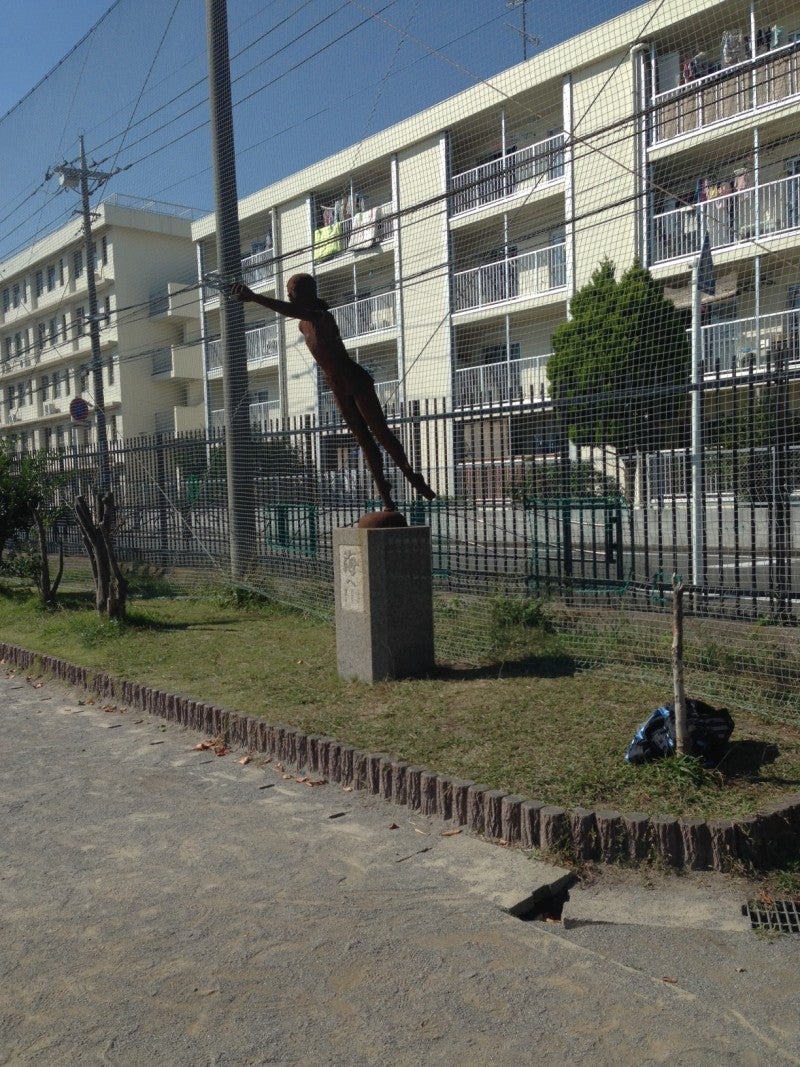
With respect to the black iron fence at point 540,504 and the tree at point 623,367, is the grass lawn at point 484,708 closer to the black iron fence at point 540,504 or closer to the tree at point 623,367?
the black iron fence at point 540,504

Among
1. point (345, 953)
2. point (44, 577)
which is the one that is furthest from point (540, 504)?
point (44, 577)

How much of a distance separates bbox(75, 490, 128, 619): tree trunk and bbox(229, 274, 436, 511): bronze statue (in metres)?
3.43

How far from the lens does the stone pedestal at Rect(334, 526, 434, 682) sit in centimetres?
665

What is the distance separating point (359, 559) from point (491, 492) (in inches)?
113

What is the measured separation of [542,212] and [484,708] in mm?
15108

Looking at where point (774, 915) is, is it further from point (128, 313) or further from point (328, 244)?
point (128, 313)

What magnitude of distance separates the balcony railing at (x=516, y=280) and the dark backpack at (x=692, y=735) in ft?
46.3

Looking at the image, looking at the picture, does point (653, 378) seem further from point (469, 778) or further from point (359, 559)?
point (469, 778)

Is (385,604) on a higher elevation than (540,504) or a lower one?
lower

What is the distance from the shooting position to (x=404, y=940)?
11.1ft

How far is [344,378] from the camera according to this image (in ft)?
25.0

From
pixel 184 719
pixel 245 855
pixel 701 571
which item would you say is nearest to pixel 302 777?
pixel 245 855

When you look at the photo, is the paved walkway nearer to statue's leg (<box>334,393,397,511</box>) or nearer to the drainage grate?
the drainage grate

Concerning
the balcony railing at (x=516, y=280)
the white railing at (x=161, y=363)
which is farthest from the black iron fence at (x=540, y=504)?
the white railing at (x=161, y=363)
